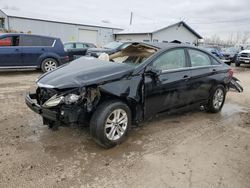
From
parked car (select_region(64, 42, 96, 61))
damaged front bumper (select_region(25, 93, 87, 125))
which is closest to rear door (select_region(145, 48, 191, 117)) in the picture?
damaged front bumper (select_region(25, 93, 87, 125))

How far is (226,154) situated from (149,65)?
1.89 metres

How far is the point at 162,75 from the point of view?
15.1ft

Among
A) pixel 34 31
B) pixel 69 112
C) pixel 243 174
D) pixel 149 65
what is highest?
pixel 34 31

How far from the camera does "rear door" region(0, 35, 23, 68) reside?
33.7 ft

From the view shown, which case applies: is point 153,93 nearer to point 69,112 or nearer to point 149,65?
point 149,65

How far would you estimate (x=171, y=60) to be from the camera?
16.0ft

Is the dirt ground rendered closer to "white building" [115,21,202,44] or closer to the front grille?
the front grille

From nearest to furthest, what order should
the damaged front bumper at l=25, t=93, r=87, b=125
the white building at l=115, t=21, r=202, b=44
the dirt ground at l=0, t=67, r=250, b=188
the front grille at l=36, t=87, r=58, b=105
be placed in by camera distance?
the dirt ground at l=0, t=67, r=250, b=188 → the damaged front bumper at l=25, t=93, r=87, b=125 → the front grille at l=36, t=87, r=58, b=105 → the white building at l=115, t=21, r=202, b=44

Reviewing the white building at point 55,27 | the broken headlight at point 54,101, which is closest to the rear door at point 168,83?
the broken headlight at point 54,101

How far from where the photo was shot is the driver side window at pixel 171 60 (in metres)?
4.62

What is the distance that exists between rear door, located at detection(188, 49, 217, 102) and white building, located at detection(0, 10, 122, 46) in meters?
22.7

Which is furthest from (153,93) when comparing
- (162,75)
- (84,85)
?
(84,85)

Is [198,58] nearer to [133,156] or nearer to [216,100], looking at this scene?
[216,100]

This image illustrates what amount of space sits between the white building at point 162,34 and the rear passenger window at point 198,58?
23377 millimetres
